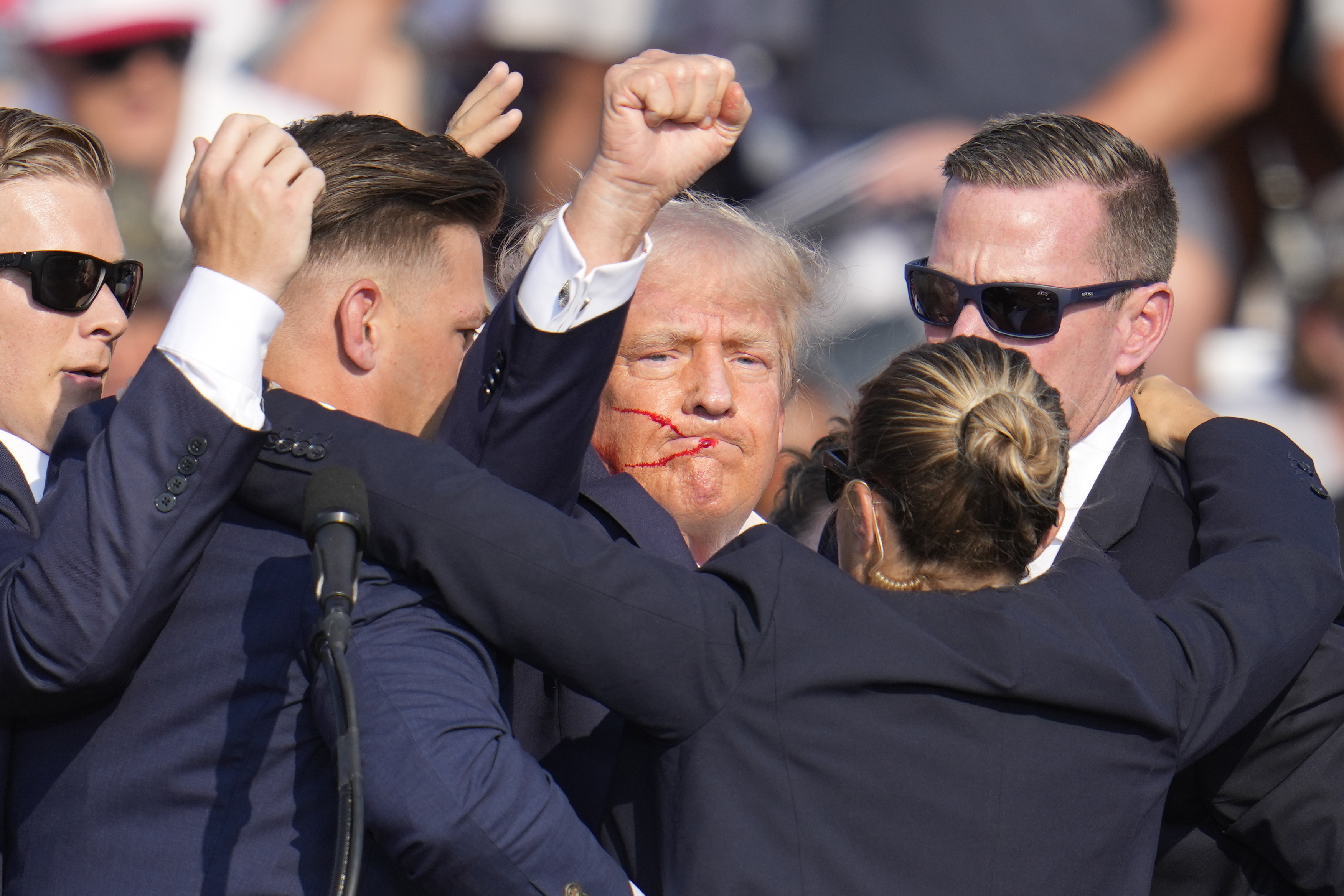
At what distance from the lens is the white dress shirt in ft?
8.31

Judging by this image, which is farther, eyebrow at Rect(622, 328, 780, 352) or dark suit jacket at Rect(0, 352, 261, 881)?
eyebrow at Rect(622, 328, 780, 352)

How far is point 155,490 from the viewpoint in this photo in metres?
1.71

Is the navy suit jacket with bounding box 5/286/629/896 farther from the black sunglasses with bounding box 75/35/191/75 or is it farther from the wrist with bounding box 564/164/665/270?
the black sunglasses with bounding box 75/35/191/75

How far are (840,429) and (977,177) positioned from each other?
69 centimetres

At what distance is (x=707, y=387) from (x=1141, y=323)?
0.89 metres

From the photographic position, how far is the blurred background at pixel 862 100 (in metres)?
5.80

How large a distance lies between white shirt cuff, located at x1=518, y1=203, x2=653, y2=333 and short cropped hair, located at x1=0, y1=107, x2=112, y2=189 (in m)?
1.17

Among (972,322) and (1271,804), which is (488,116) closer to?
(972,322)

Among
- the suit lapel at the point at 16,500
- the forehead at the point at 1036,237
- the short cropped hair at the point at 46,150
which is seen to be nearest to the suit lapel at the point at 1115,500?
the forehead at the point at 1036,237

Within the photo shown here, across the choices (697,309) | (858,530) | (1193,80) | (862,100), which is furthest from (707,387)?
(1193,80)

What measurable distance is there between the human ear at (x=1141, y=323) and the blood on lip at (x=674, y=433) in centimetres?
84

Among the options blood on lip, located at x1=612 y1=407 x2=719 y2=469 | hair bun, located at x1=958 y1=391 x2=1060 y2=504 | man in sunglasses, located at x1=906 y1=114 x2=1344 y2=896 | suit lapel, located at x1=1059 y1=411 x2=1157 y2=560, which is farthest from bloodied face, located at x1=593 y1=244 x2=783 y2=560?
hair bun, located at x1=958 y1=391 x2=1060 y2=504

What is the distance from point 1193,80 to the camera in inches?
228

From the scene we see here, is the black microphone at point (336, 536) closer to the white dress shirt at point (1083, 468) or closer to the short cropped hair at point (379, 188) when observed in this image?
the short cropped hair at point (379, 188)
